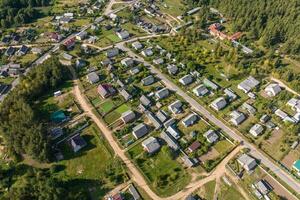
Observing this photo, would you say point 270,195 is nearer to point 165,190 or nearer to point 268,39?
point 165,190

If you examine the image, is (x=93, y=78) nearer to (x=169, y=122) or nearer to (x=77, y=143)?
(x=77, y=143)

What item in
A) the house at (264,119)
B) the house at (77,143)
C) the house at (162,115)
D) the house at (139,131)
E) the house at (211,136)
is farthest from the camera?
the house at (264,119)

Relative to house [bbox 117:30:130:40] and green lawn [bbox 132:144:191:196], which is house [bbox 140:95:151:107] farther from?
house [bbox 117:30:130:40]

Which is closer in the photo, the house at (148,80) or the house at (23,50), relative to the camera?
the house at (148,80)

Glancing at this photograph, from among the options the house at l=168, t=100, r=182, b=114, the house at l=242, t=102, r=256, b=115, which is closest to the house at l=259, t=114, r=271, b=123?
the house at l=242, t=102, r=256, b=115

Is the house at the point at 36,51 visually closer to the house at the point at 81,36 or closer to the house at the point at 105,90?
the house at the point at 81,36

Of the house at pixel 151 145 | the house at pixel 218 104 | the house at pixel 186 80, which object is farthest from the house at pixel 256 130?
the house at pixel 151 145

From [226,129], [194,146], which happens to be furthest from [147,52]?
[194,146]
